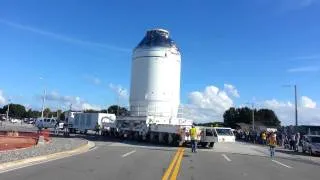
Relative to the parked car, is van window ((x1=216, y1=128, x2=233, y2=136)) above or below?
above

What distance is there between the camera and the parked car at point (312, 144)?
36.2m

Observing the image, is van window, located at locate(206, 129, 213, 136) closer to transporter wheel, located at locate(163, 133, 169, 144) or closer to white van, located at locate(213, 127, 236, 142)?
white van, located at locate(213, 127, 236, 142)

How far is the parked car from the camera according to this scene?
36.2 m

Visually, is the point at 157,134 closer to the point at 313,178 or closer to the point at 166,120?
the point at 166,120

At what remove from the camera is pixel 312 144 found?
1447 inches

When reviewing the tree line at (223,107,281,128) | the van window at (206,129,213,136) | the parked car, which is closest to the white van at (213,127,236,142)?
the van window at (206,129,213,136)

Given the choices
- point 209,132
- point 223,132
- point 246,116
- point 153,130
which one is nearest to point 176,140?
point 209,132

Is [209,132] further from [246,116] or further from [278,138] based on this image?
[246,116]

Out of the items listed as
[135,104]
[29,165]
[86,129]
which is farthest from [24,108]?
[29,165]

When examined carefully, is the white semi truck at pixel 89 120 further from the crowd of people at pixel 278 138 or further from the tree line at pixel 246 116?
the tree line at pixel 246 116

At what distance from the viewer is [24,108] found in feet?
618

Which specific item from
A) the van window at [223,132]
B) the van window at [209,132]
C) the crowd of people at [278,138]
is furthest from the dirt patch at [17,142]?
the crowd of people at [278,138]

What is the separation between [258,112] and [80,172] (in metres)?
146

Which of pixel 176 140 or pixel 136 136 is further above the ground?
pixel 136 136
